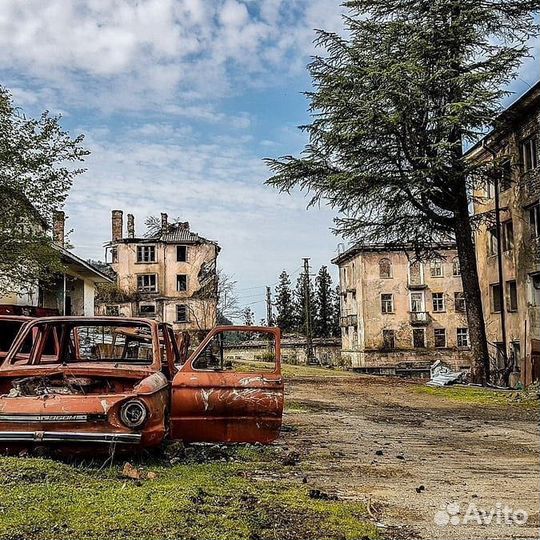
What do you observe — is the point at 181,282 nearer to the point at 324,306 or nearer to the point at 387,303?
the point at 387,303

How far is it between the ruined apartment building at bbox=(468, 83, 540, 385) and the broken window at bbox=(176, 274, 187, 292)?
3700 cm

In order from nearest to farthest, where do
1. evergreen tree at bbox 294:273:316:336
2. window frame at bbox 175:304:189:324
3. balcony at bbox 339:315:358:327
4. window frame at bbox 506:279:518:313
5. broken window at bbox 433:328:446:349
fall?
window frame at bbox 506:279:518:313
broken window at bbox 433:328:446:349
balcony at bbox 339:315:358:327
window frame at bbox 175:304:189:324
evergreen tree at bbox 294:273:316:336

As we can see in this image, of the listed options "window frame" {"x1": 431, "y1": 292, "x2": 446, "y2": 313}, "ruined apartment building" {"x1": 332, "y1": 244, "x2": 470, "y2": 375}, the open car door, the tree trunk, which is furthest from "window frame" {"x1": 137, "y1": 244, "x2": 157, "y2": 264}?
the open car door

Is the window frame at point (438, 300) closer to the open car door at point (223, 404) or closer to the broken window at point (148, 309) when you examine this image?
the broken window at point (148, 309)

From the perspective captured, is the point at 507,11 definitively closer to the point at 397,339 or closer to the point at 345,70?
the point at 345,70

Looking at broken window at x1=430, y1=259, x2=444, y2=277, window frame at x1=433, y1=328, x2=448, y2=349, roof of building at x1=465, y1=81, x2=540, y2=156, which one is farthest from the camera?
broken window at x1=430, y1=259, x2=444, y2=277

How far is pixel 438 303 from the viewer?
60844 millimetres

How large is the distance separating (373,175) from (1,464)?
19.9 meters

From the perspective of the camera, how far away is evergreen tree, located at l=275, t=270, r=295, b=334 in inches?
3445

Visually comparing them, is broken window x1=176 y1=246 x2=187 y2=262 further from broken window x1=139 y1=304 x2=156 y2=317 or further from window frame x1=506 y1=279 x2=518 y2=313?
window frame x1=506 y1=279 x2=518 y2=313

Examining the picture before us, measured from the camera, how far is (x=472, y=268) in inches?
1043

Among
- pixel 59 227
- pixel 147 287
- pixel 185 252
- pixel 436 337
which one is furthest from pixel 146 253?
pixel 59 227

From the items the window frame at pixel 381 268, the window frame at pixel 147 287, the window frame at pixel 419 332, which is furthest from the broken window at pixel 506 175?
the window frame at pixel 147 287

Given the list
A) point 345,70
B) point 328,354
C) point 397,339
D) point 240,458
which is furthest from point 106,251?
point 240,458
